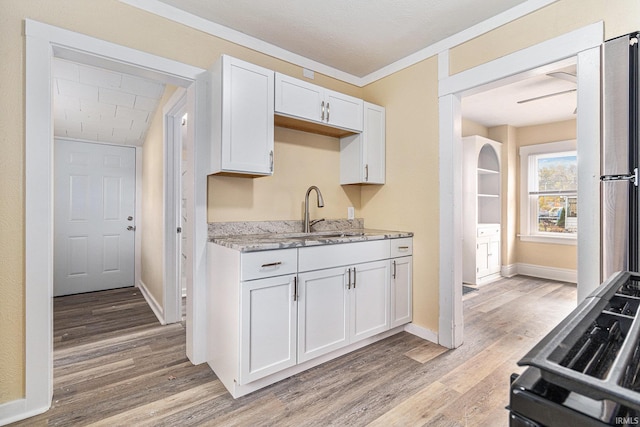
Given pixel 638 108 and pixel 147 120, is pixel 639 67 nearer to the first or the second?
pixel 638 108

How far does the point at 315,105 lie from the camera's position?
8.27 ft

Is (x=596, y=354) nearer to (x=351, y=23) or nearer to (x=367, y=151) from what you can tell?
(x=351, y=23)

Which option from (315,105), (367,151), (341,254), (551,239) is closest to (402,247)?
(341,254)

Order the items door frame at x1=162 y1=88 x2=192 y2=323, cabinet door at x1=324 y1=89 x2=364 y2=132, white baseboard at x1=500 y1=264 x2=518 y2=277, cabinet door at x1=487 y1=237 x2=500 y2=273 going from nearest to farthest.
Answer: cabinet door at x1=324 y1=89 x2=364 y2=132
door frame at x1=162 y1=88 x2=192 y2=323
cabinet door at x1=487 y1=237 x2=500 y2=273
white baseboard at x1=500 y1=264 x2=518 y2=277

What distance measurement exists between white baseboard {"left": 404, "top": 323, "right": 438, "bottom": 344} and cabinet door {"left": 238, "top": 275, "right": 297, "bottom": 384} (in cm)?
124

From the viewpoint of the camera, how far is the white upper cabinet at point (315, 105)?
2338 mm

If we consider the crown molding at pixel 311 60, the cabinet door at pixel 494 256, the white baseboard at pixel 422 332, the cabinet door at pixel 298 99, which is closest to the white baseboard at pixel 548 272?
the cabinet door at pixel 494 256

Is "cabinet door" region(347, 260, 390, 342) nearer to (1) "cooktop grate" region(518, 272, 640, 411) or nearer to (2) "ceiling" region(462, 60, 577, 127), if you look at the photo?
(1) "cooktop grate" region(518, 272, 640, 411)

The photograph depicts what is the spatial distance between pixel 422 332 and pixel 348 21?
255cm

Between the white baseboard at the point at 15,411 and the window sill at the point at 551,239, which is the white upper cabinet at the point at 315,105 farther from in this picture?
Answer: the window sill at the point at 551,239

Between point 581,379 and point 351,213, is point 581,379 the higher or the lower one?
the lower one

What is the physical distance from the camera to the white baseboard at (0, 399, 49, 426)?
164 cm

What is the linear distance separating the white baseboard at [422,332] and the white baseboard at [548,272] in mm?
3312

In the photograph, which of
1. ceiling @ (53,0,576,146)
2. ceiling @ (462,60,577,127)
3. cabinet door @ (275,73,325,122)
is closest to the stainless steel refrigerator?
ceiling @ (53,0,576,146)
